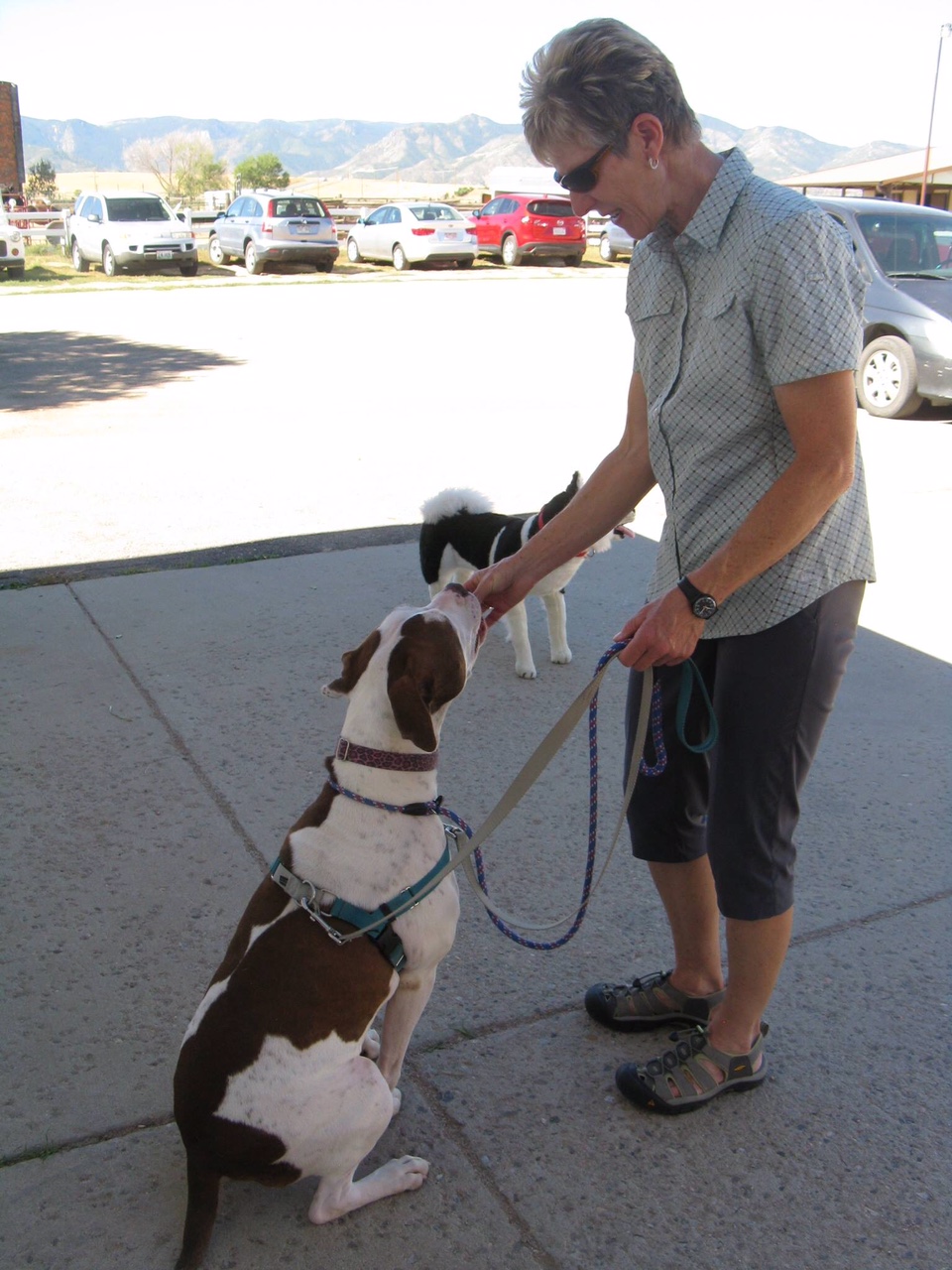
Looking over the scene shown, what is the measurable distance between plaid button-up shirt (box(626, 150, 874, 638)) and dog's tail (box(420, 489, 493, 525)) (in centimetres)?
282

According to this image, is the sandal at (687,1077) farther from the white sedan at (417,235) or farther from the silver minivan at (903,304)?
the white sedan at (417,235)

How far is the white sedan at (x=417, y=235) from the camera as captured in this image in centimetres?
2739

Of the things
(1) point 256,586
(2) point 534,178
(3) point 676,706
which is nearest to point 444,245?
(2) point 534,178

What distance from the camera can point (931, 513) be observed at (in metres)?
7.50

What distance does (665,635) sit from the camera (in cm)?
227

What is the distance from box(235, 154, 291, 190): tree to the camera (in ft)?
331

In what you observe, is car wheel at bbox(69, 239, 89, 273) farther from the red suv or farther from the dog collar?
the dog collar

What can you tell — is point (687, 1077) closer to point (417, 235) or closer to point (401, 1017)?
point (401, 1017)

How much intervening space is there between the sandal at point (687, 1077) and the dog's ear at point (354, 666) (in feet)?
3.76

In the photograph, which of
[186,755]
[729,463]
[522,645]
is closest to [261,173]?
[522,645]

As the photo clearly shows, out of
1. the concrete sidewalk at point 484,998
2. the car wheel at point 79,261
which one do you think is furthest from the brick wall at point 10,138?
the concrete sidewalk at point 484,998

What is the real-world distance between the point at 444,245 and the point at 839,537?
88.0ft

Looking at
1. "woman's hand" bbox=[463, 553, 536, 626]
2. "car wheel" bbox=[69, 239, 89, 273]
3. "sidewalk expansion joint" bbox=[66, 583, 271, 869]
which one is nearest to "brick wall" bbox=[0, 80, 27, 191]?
"car wheel" bbox=[69, 239, 89, 273]

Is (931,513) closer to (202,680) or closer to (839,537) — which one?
(202,680)
